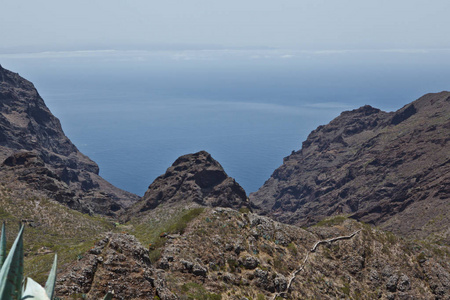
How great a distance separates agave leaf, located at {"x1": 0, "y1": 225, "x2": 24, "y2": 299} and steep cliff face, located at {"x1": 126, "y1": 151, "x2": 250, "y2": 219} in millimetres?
81757

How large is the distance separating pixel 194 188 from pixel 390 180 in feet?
272

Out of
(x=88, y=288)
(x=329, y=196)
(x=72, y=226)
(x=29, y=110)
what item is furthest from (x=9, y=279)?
(x=29, y=110)

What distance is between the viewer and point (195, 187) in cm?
9450

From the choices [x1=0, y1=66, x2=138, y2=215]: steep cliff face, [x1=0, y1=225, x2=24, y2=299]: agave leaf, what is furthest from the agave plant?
[x1=0, y1=66, x2=138, y2=215]: steep cliff face

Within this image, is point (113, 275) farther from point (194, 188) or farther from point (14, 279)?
point (194, 188)

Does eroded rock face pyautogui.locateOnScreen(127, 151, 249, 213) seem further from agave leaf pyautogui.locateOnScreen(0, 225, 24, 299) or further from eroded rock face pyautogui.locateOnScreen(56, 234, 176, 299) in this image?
agave leaf pyautogui.locateOnScreen(0, 225, 24, 299)

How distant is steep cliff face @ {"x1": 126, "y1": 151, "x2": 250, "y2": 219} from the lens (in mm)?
91750

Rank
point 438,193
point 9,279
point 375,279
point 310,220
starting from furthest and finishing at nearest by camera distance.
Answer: point 310,220 → point 438,193 → point 375,279 → point 9,279

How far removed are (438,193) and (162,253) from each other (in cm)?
9771

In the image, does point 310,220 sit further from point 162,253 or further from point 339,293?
point 162,253

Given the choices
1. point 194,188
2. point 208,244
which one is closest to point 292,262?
point 208,244

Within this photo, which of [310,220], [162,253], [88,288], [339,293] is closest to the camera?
[88,288]

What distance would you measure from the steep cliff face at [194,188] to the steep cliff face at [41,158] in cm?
1394

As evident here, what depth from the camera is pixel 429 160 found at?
127 m
